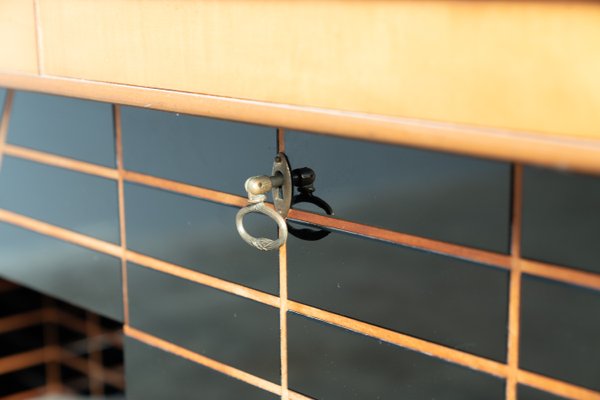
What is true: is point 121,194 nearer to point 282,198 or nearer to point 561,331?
point 282,198

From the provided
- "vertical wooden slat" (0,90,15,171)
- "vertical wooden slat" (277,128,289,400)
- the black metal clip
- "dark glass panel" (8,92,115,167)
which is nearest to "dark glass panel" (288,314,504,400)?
"vertical wooden slat" (277,128,289,400)

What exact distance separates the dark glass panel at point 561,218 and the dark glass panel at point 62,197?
692 mm

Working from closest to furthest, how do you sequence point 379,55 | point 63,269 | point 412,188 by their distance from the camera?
point 379,55 < point 412,188 < point 63,269

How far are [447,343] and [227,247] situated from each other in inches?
14.1

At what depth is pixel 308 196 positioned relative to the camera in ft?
3.51

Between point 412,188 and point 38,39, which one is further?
point 38,39

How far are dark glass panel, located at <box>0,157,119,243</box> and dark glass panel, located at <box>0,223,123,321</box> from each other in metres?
0.04

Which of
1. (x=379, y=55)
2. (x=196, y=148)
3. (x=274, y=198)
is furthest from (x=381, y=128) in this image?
(x=196, y=148)

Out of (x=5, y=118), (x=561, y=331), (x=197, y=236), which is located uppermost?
(x=5, y=118)

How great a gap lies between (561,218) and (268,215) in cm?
37

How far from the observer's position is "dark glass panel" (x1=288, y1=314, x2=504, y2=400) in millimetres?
962

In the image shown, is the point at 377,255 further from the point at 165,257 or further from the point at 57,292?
the point at 57,292

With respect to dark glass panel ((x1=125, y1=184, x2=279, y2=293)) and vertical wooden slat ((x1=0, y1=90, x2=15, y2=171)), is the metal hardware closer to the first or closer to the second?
dark glass panel ((x1=125, y1=184, x2=279, y2=293))

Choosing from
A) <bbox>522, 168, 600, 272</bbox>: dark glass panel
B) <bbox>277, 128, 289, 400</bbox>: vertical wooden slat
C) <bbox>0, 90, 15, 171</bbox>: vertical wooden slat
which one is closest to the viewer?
<bbox>522, 168, 600, 272</bbox>: dark glass panel
